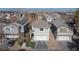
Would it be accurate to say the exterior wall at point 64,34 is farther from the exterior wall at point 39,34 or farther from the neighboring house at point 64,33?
the exterior wall at point 39,34

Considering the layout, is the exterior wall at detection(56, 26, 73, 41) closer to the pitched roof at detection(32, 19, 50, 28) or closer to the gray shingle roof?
the gray shingle roof

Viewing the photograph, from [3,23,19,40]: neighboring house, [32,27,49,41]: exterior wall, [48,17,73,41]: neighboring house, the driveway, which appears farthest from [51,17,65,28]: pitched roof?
[3,23,19,40]: neighboring house

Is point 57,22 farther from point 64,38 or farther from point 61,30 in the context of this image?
point 64,38

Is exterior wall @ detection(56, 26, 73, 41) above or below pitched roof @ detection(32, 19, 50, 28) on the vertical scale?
below

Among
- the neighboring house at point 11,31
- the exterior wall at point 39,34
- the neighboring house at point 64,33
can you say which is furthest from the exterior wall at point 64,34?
the neighboring house at point 11,31
